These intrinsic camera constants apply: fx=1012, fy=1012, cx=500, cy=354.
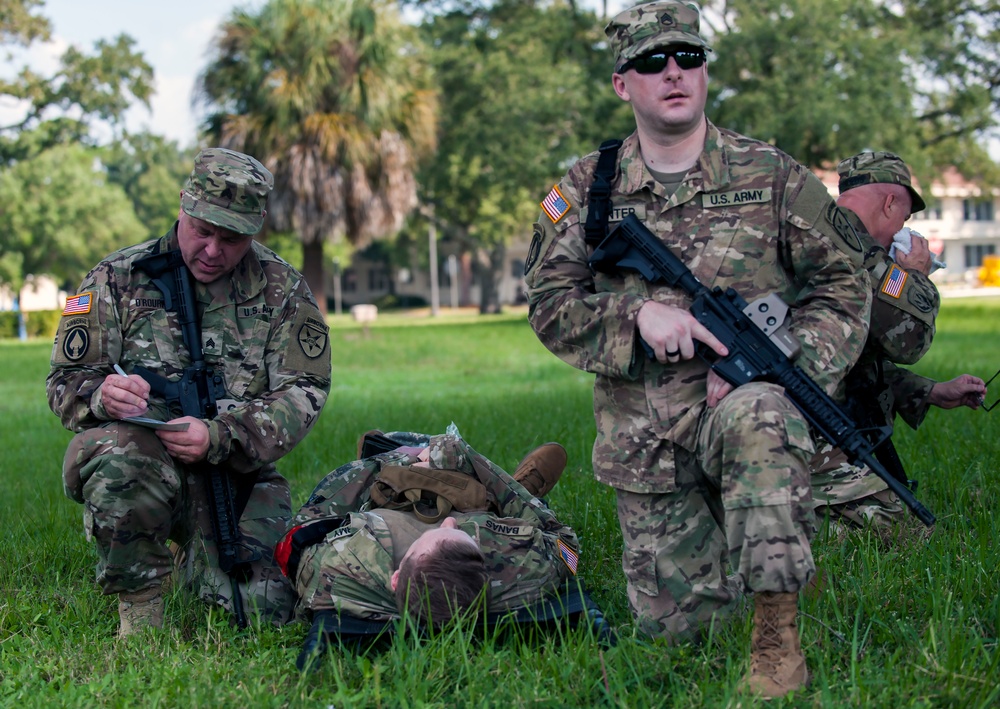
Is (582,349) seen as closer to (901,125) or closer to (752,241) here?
(752,241)

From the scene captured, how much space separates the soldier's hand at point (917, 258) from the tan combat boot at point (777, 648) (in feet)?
8.02

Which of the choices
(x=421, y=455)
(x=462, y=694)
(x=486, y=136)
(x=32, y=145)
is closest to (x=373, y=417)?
(x=421, y=455)

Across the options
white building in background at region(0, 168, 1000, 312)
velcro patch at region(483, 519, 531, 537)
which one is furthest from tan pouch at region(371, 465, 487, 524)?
white building in background at region(0, 168, 1000, 312)

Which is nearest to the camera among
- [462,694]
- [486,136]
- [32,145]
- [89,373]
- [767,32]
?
[462,694]

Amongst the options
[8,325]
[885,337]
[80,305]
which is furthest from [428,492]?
[8,325]

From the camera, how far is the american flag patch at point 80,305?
13.5 ft

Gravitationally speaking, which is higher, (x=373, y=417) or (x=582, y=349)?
(x=582, y=349)

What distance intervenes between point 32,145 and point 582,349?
37.9 metres

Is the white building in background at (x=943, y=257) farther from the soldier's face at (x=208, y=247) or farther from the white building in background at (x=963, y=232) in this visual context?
the soldier's face at (x=208, y=247)

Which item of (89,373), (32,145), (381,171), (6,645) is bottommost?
(6,645)

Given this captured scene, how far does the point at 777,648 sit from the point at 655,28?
1.99 metres

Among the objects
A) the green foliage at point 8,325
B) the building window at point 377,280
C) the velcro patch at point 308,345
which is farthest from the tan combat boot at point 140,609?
the building window at point 377,280

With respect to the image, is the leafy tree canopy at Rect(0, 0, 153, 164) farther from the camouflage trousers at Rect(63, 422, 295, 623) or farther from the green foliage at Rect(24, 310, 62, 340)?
the camouflage trousers at Rect(63, 422, 295, 623)

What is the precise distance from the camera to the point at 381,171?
1009 inches
